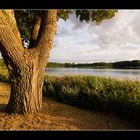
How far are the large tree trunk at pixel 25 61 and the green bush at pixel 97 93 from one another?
163 centimetres

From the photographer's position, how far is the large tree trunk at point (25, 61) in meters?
6.68

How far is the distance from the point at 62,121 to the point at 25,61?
152 cm

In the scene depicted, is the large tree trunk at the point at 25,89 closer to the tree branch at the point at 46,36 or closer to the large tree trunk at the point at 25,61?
the large tree trunk at the point at 25,61

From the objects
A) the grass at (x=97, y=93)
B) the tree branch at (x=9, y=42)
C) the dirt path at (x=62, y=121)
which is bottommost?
the dirt path at (x=62, y=121)

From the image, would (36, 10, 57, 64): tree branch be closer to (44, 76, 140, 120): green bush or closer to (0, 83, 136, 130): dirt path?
(0, 83, 136, 130): dirt path

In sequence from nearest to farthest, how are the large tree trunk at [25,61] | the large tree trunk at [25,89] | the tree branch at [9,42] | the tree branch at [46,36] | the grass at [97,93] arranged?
the tree branch at [9,42], the large tree trunk at [25,61], the large tree trunk at [25,89], the tree branch at [46,36], the grass at [97,93]

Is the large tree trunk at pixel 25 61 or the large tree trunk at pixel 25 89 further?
the large tree trunk at pixel 25 89

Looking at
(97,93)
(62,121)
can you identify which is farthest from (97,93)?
(62,121)

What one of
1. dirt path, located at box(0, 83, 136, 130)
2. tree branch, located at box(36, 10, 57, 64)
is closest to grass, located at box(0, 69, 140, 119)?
dirt path, located at box(0, 83, 136, 130)

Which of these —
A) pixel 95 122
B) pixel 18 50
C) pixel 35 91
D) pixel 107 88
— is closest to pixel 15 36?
pixel 18 50

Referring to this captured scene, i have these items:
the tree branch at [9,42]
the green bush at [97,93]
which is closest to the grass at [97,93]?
the green bush at [97,93]

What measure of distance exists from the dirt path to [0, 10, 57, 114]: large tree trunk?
0.96 feet
